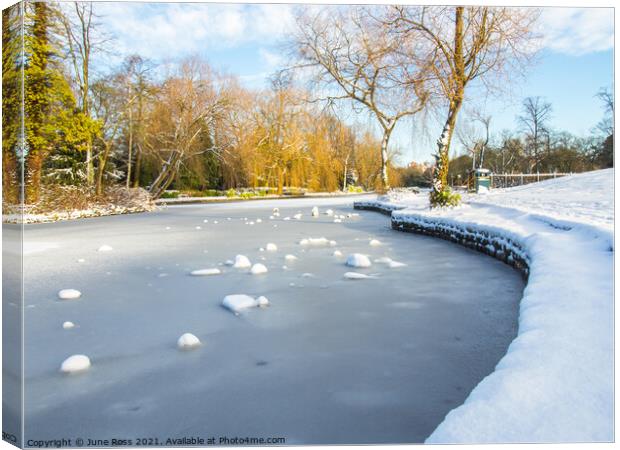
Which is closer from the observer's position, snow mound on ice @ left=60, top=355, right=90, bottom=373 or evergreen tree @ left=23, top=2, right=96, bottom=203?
snow mound on ice @ left=60, top=355, right=90, bottom=373

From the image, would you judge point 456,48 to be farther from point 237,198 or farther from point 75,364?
point 237,198

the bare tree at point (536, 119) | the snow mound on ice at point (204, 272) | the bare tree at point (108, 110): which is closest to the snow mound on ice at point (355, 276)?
the snow mound on ice at point (204, 272)

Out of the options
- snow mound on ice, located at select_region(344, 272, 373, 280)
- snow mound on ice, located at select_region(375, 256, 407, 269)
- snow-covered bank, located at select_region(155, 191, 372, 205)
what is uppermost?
snow-covered bank, located at select_region(155, 191, 372, 205)

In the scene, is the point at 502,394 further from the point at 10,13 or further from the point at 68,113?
the point at 68,113

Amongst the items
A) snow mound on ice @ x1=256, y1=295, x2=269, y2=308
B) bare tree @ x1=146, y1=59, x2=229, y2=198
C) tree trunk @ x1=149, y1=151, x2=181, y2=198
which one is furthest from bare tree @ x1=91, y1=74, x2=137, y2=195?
snow mound on ice @ x1=256, y1=295, x2=269, y2=308

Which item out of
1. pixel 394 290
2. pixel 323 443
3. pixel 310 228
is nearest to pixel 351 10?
pixel 394 290

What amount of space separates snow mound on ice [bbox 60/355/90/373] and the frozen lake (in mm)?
49

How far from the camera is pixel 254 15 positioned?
2266 mm

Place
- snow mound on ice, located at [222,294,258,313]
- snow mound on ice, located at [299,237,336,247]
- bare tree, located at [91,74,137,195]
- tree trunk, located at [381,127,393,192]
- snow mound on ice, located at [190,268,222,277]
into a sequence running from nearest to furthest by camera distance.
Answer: snow mound on ice, located at [222,294,258,313], snow mound on ice, located at [190,268,222,277], snow mound on ice, located at [299,237,336,247], bare tree, located at [91,74,137,195], tree trunk, located at [381,127,393,192]

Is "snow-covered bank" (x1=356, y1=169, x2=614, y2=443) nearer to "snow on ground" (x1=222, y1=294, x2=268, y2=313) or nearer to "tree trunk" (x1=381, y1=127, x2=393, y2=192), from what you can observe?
"snow on ground" (x1=222, y1=294, x2=268, y2=313)

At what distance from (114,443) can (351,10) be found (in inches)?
135

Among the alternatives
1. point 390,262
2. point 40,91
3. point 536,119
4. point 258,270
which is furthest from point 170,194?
point 536,119

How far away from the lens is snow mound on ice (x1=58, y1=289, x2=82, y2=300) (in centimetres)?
304

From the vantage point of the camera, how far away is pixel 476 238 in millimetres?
5395
